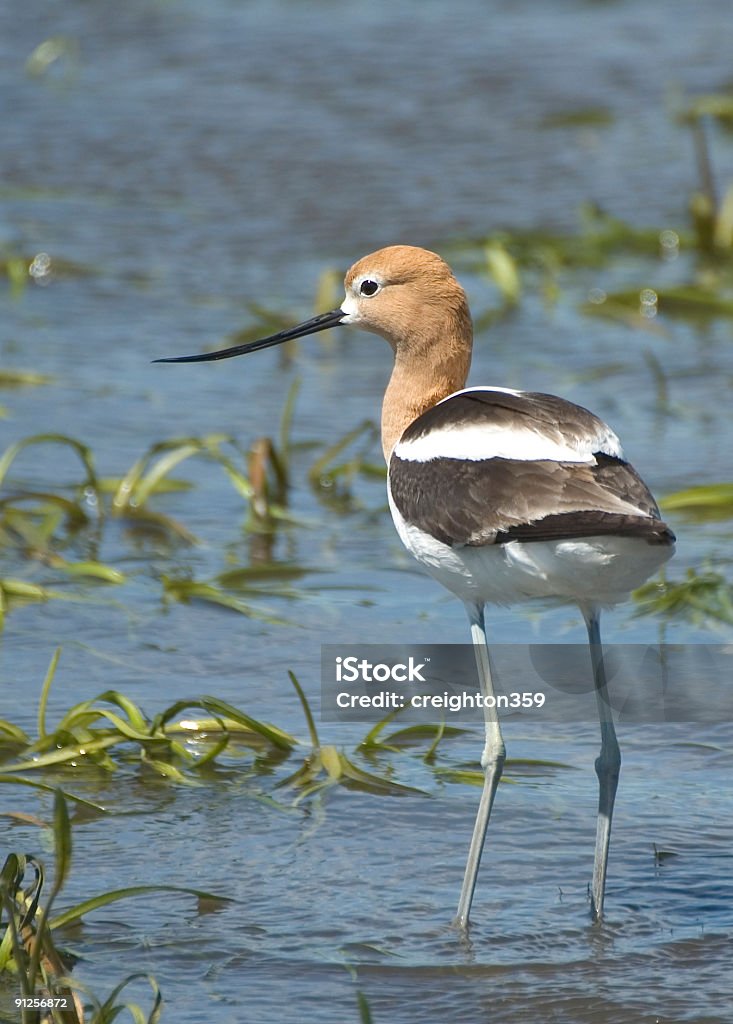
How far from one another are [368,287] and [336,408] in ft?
9.18

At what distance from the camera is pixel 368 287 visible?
505 centimetres

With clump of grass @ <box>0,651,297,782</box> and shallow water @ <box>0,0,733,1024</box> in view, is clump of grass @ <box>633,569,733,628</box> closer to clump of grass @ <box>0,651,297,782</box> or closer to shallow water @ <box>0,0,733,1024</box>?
shallow water @ <box>0,0,733,1024</box>

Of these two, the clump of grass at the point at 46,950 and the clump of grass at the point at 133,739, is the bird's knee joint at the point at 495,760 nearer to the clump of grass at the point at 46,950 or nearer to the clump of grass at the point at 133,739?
the clump of grass at the point at 133,739

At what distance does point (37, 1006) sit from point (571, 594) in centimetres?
155

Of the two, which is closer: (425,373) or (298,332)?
(425,373)

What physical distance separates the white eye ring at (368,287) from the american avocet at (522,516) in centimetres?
48

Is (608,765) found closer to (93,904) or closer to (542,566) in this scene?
(542,566)

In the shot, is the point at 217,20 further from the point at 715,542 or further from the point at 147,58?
the point at 715,542

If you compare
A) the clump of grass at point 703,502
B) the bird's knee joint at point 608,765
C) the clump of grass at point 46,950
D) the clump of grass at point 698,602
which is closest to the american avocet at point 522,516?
the bird's knee joint at point 608,765

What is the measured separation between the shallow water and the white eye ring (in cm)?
118

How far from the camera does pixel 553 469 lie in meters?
4.08

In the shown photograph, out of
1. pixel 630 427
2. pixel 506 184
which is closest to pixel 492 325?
pixel 630 427

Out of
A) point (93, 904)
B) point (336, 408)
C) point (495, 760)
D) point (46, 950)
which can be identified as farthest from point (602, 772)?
point (336, 408)

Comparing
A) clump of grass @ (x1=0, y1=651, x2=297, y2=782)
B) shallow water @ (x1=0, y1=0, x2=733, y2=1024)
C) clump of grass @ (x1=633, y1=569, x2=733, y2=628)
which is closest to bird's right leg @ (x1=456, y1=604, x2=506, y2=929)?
shallow water @ (x1=0, y1=0, x2=733, y2=1024)
